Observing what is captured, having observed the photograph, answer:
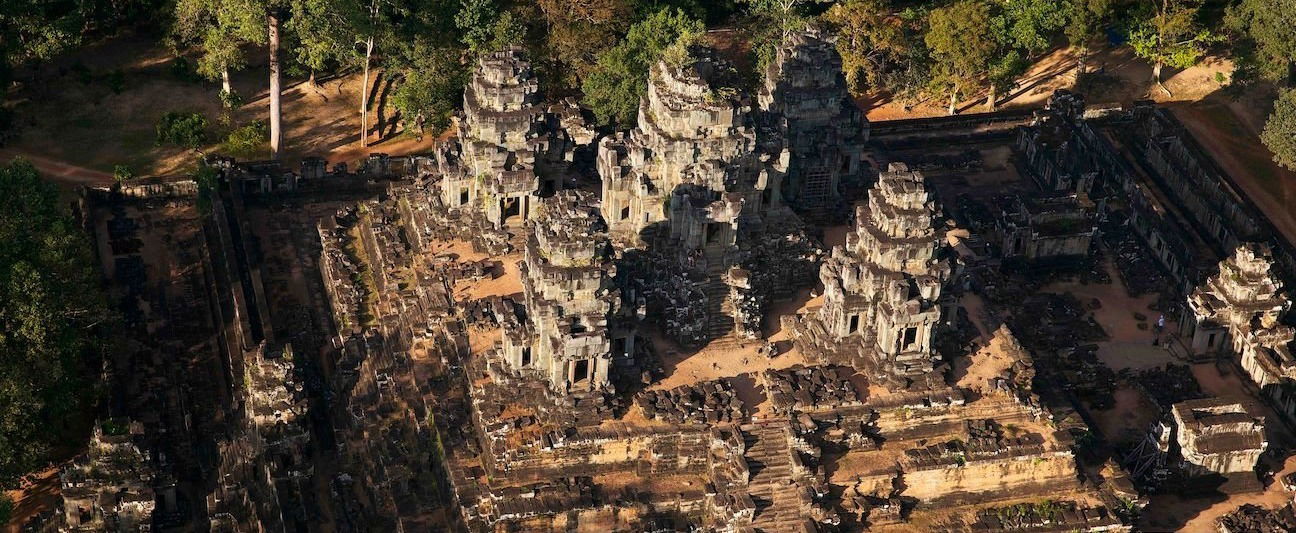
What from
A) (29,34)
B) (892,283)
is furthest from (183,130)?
(892,283)

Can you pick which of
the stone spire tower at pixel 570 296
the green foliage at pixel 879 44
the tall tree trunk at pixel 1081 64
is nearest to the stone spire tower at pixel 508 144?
the stone spire tower at pixel 570 296

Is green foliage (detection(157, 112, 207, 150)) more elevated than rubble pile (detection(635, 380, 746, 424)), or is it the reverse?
green foliage (detection(157, 112, 207, 150))

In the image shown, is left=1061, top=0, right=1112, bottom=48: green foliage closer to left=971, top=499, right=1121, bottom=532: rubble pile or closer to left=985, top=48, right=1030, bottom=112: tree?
left=985, top=48, right=1030, bottom=112: tree

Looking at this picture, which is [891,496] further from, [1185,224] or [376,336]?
[1185,224]

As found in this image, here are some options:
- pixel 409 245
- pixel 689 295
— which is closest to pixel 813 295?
pixel 689 295

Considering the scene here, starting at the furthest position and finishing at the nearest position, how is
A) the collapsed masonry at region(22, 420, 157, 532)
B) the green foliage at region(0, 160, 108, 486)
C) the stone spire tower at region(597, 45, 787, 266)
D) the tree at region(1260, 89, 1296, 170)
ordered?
1. the tree at region(1260, 89, 1296, 170)
2. the stone spire tower at region(597, 45, 787, 266)
3. the green foliage at region(0, 160, 108, 486)
4. the collapsed masonry at region(22, 420, 157, 532)

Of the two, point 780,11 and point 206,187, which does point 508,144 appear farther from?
point 780,11

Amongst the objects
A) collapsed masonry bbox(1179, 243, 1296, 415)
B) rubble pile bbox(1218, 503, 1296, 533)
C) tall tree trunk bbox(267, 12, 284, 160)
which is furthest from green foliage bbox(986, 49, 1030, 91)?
tall tree trunk bbox(267, 12, 284, 160)
